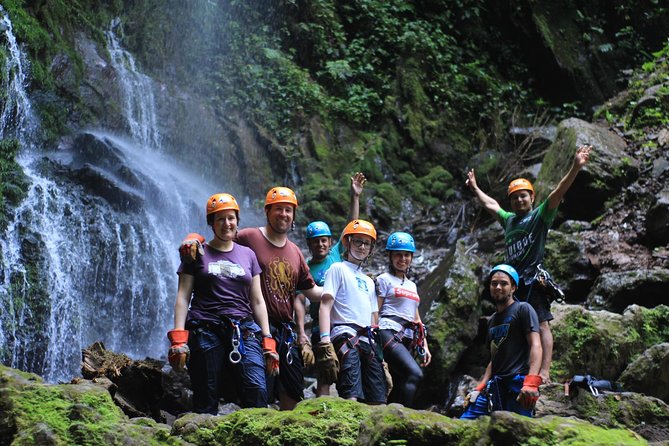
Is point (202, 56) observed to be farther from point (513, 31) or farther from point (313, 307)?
point (313, 307)

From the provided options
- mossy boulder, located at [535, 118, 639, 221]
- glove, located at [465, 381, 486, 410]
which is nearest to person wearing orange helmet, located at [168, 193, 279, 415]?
glove, located at [465, 381, 486, 410]

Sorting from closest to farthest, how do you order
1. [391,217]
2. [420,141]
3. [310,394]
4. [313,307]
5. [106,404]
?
[106,404], [313,307], [310,394], [391,217], [420,141]

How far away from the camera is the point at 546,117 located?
18125 mm

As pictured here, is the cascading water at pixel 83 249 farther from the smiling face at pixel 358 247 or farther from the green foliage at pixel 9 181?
the smiling face at pixel 358 247

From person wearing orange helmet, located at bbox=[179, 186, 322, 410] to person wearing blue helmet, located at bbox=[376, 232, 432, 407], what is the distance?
2.79 feet

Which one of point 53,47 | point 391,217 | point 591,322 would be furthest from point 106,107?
point 591,322

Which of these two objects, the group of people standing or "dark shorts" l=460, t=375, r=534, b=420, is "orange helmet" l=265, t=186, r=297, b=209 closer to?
the group of people standing

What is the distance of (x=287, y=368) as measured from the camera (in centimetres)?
526

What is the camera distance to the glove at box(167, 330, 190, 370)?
449 centimetres

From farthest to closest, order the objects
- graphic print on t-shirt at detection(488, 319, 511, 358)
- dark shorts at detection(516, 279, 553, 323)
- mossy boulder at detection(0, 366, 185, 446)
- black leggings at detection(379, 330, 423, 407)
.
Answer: dark shorts at detection(516, 279, 553, 323)
black leggings at detection(379, 330, 423, 407)
graphic print on t-shirt at detection(488, 319, 511, 358)
mossy boulder at detection(0, 366, 185, 446)

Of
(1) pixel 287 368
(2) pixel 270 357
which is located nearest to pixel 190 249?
(2) pixel 270 357

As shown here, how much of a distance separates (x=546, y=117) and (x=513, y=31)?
123 inches

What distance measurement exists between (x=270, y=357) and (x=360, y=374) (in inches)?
32.5

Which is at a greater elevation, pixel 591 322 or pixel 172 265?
pixel 172 265
